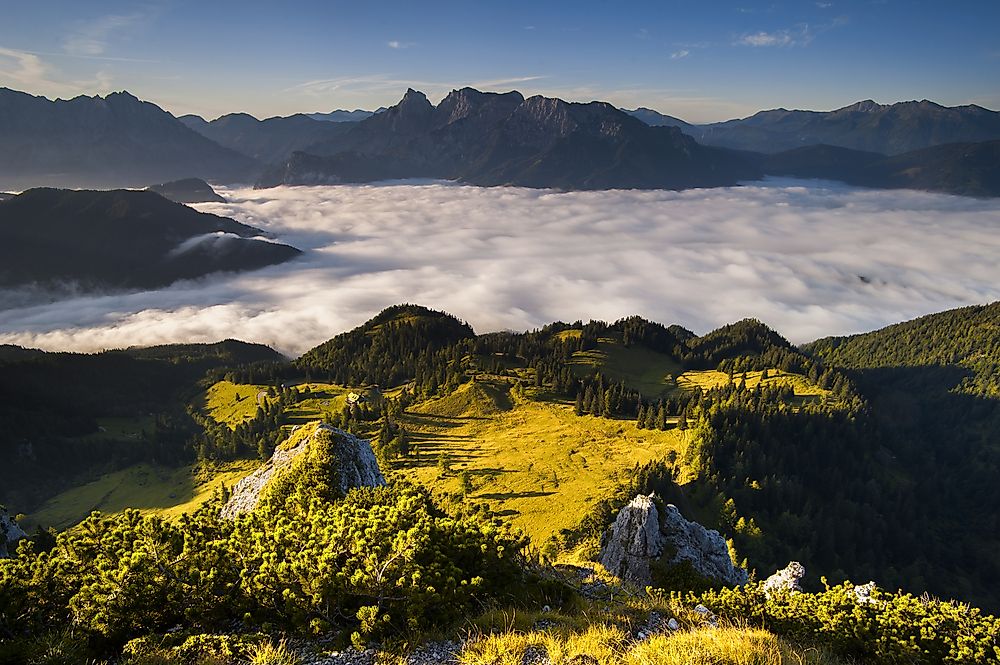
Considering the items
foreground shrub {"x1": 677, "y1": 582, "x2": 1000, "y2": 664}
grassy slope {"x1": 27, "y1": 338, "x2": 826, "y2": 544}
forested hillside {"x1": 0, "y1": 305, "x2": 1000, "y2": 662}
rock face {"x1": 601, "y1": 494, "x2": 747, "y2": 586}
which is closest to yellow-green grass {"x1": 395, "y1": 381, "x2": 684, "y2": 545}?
grassy slope {"x1": 27, "y1": 338, "x2": 826, "y2": 544}

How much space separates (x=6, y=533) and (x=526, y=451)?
343 ft

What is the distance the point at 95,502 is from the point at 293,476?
185 m

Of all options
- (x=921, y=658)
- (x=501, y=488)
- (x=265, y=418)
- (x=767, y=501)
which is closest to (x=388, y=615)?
(x=921, y=658)

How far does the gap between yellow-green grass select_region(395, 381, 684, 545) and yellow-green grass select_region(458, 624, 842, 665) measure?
66424 millimetres

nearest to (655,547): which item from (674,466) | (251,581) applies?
(251,581)

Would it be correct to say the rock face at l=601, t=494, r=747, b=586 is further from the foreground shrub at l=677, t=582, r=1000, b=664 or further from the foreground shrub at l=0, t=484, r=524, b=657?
the foreground shrub at l=0, t=484, r=524, b=657

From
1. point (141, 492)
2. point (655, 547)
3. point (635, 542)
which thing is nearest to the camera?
point (655, 547)

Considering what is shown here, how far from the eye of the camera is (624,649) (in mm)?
15797

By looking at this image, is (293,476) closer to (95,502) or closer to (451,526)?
(451,526)

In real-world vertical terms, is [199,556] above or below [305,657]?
above

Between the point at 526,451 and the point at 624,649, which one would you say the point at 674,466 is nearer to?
the point at 526,451

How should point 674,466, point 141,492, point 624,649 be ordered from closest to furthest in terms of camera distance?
1. point 624,649
2. point 674,466
3. point 141,492

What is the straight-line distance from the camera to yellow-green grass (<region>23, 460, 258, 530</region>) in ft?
501

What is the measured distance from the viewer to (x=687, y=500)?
4188 inches
